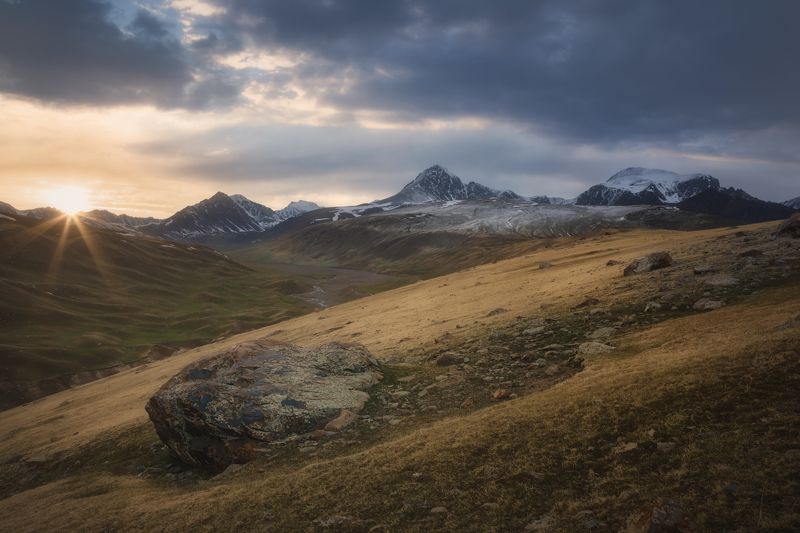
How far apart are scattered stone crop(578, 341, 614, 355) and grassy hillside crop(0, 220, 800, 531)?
0.51 metres

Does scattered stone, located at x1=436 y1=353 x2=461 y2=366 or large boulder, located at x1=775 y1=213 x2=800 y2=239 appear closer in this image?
scattered stone, located at x1=436 y1=353 x2=461 y2=366

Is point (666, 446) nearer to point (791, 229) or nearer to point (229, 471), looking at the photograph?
point (229, 471)

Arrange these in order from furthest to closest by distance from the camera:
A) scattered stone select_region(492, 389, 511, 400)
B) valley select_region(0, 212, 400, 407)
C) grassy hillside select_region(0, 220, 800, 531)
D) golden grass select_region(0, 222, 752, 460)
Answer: valley select_region(0, 212, 400, 407) → golden grass select_region(0, 222, 752, 460) → scattered stone select_region(492, 389, 511, 400) → grassy hillside select_region(0, 220, 800, 531)

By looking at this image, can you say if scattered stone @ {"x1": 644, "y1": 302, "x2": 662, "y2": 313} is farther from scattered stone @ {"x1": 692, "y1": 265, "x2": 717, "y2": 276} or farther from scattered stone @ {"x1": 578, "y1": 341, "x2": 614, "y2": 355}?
scattered stone @ {"x1": 692, "y1": 265, "x2": 717, "y2": 276}

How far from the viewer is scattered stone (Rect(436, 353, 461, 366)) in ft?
96.4

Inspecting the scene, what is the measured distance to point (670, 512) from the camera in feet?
30.9

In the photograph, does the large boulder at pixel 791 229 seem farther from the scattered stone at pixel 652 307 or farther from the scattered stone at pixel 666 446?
the scattered stone at pixel 666 446

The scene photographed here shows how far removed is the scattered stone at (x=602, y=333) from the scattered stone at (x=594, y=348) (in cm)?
194

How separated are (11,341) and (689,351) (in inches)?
5244

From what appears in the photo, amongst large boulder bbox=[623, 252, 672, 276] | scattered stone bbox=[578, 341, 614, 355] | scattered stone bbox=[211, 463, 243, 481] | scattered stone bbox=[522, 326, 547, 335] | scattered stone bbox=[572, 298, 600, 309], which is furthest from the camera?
large boulder bbox=[623, 252, 672, 276]

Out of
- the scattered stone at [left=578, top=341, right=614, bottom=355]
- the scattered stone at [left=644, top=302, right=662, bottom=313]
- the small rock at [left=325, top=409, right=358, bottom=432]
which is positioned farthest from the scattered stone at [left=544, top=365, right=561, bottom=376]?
the small rock at [left=325, top=409, right=358, bottom=432]

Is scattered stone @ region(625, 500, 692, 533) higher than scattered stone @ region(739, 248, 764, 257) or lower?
lower

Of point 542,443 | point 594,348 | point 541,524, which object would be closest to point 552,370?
point 594,348

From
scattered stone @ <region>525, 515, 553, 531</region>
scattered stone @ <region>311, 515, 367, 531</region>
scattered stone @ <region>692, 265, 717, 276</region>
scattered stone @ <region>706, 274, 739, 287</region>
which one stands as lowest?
scattered stone @ <region>311, 515, 367, 531</region>
